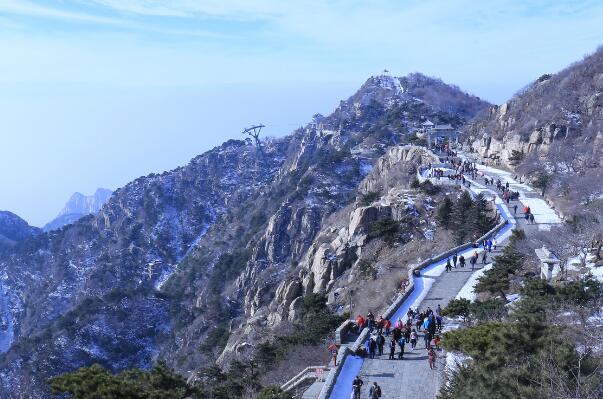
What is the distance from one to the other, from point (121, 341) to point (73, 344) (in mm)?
3633

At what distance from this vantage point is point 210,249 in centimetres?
6159

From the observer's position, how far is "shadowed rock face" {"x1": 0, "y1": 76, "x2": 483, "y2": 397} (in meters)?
36.6

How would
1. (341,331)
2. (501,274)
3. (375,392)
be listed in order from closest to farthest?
(375,392) < (341,331) < (501,274)

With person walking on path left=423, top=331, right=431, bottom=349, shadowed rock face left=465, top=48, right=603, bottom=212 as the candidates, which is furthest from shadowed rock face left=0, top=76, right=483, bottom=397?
person walking on path left=423, top=331, right=431, bottom=349

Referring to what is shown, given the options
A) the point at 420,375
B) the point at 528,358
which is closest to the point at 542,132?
the point at 420,375

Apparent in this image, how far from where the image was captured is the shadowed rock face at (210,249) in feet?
120

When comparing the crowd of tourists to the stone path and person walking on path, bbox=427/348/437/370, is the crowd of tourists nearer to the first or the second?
person walking on path, bbox=427/348/437/370

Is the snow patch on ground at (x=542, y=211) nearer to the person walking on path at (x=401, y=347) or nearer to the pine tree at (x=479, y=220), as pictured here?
the pine tree at (x=479, y=220)

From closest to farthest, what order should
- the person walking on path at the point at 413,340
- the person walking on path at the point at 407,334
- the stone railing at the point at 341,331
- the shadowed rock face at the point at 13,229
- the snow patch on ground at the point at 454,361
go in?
the snow patch on ground at the point at 454,361 → the person walking on path at the point at 413,340 → the person walking on path at the point at 407,334 → the stone railing at the point at 341,331 → the shadowed rock face at the point at 13,229

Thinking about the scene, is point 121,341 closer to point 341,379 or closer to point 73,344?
point 73,344

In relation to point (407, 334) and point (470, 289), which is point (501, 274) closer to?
point (470, 289)

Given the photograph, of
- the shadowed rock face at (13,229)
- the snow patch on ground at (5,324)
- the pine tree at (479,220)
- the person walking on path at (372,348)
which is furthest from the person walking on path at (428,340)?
the shadowed rock face at (13,229)

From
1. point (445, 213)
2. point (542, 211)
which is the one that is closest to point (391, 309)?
point (445, 213)

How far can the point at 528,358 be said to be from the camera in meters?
8.48
